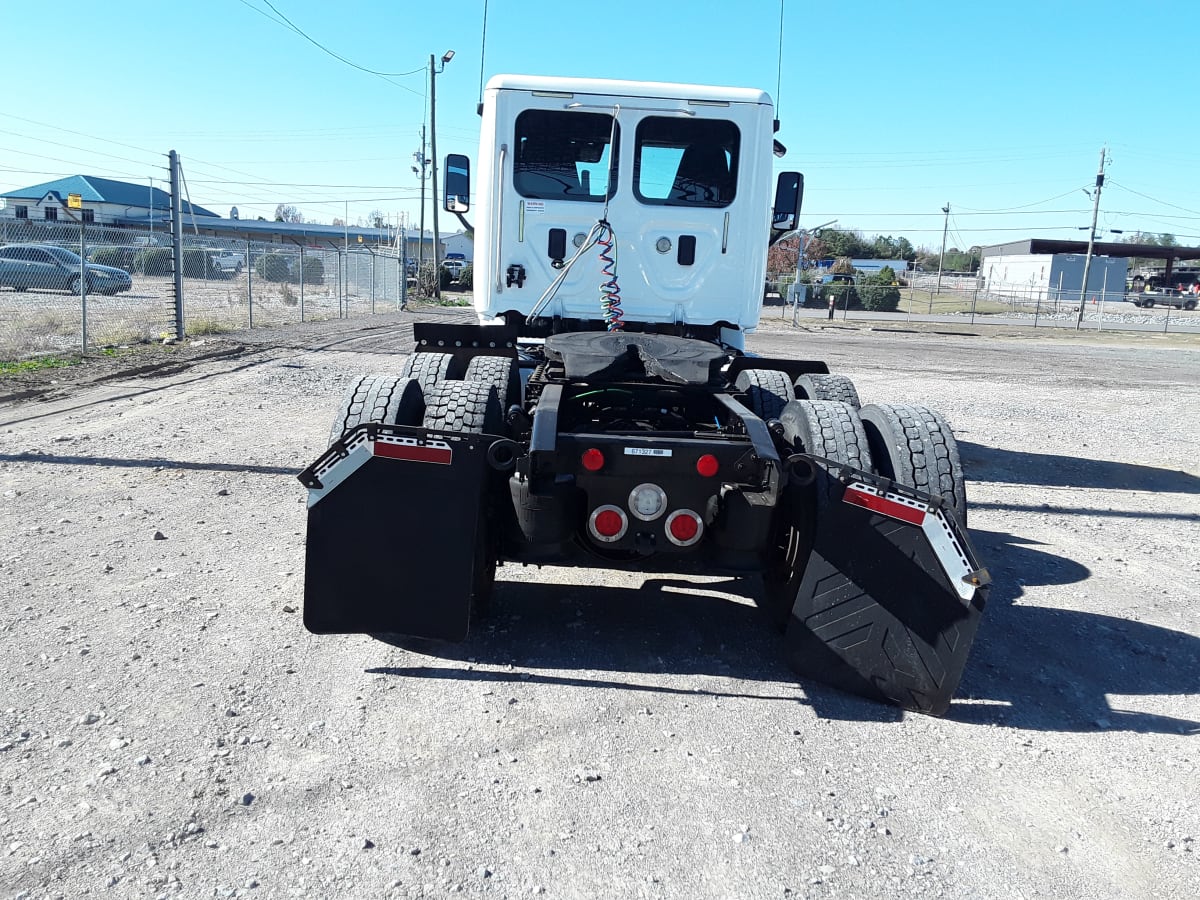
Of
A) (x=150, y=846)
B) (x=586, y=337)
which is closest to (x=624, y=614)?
(x=586, y=337)

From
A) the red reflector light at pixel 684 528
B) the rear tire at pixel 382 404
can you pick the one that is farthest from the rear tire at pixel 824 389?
the rear tire at pixel 382 404

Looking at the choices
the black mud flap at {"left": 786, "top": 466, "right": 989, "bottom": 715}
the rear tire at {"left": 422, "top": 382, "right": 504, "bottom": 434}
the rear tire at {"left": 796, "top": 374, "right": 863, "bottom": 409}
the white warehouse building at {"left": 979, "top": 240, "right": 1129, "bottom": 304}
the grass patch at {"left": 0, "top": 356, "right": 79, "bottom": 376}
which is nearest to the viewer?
the black mud flap at {"left": 786, "top": 466, "right": 989, "bottom": 715}

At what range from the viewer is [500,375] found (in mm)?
4906

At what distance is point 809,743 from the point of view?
3.55 m

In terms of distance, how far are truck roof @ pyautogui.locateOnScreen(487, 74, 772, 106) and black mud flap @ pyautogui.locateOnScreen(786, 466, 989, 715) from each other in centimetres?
368

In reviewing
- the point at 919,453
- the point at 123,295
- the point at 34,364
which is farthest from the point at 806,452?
the point at 123,295

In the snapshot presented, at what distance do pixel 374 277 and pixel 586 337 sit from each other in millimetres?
29262

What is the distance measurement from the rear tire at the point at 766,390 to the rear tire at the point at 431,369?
1.77m

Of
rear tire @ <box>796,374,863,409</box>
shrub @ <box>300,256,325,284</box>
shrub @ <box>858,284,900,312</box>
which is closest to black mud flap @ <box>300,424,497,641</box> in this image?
rear tire @ <box>796,374,863,409</box>

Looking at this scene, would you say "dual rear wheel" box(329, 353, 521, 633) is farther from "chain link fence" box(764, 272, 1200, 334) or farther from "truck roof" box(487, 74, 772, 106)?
"chain link fence" box(764, 272, 1200, 334)

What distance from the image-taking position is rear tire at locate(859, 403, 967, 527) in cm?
429

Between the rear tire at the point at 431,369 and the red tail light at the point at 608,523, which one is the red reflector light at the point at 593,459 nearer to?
the red tail light at the point at 608,523

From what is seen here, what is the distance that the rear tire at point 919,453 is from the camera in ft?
14.1

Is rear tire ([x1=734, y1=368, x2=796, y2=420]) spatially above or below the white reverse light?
above
